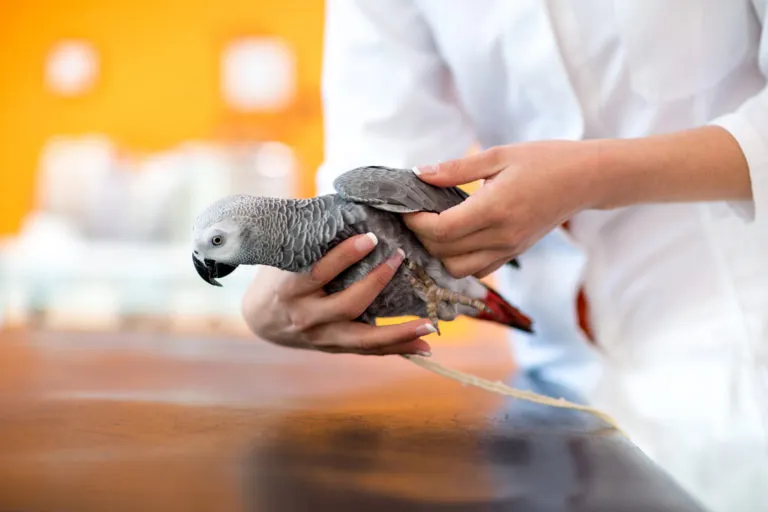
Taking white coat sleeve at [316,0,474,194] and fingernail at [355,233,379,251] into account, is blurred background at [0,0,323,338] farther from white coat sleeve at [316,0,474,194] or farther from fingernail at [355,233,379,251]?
fingernail at [355,233,379,251]

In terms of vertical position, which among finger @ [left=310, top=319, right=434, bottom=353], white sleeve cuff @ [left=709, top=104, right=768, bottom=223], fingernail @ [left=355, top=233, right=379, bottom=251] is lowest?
finger @ [left=310, top=319, right=434, bottom=353]

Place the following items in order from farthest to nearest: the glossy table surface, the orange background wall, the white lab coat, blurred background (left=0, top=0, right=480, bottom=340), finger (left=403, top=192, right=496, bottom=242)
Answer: the orange background wall → blurred background (left=0, top=0, right=480, bottom=340) → the white lab coat → finger (left=403, top=192, right=496, bottom=242) → the glossy table surface

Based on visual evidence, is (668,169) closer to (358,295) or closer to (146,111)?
(358,295)

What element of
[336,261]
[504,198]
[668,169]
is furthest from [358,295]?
[668,169]

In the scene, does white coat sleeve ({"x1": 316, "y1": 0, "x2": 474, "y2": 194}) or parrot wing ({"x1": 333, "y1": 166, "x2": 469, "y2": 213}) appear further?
white coat sleeve ({"x1": 316, "y1": 0, "x2": 474, "y2": 194})

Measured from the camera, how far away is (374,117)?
828 millimetres

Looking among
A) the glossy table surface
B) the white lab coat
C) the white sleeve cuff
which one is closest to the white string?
the glossy table surface

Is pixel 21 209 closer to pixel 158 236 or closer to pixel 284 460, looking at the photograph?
pixel 158 236

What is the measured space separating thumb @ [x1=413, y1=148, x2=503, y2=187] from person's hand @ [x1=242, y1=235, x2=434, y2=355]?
0.07 m

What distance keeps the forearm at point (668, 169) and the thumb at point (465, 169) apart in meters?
0.08

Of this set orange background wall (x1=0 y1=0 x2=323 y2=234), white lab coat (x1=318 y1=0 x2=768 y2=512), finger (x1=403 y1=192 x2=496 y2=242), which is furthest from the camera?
orange background wall (x1=0 y1=0 x2=323 y2=234)

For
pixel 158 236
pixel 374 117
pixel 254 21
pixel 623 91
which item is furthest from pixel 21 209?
pixel 623 91

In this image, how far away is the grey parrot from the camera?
1.82 feet

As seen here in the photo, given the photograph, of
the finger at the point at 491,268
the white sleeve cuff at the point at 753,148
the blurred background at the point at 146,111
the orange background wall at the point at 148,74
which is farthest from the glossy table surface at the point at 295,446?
the orange background wall at the point at 148,74
